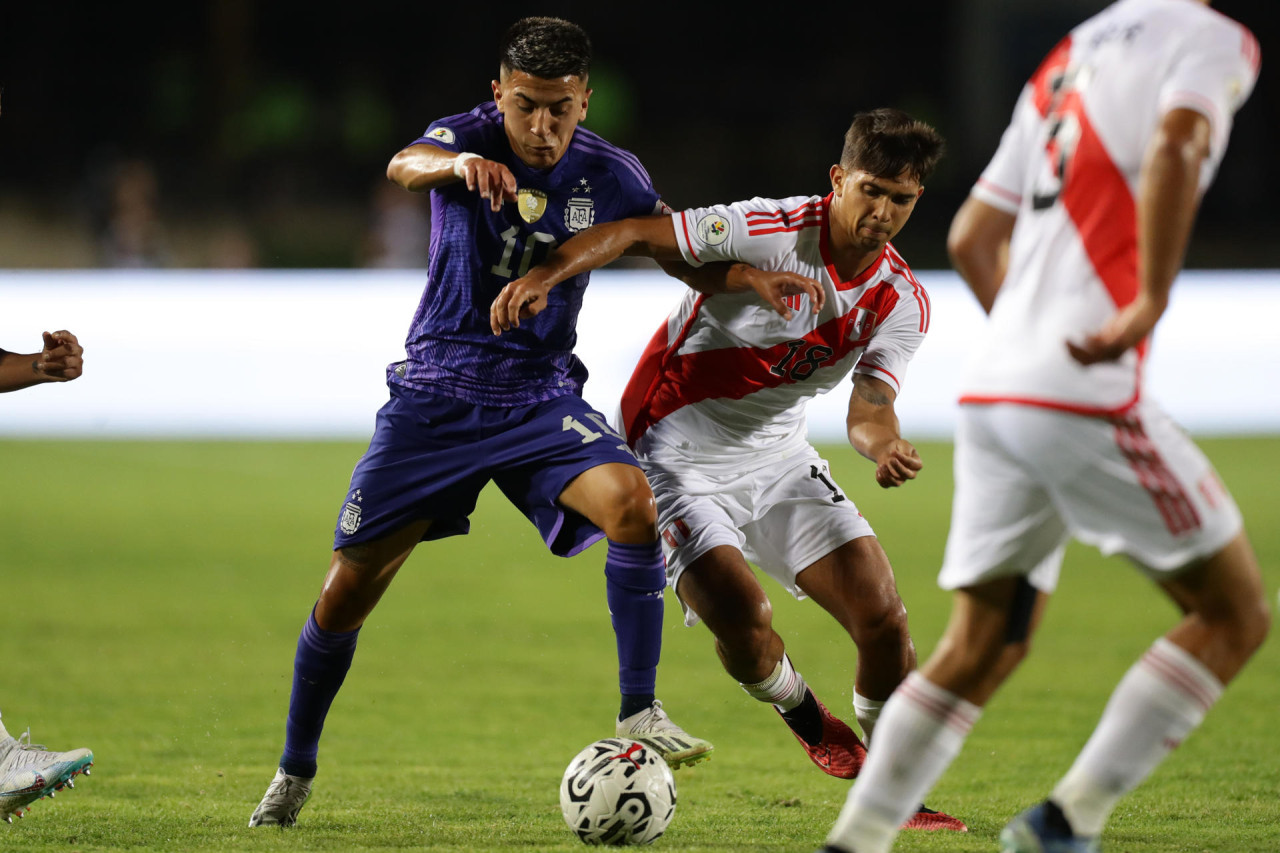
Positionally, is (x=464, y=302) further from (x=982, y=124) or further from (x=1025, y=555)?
(x=982, y=124)

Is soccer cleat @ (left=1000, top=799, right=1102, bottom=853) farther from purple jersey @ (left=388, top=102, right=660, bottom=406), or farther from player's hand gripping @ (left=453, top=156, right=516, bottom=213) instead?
purple jersey @ (left=388, top=102, right=660, bottom=406)

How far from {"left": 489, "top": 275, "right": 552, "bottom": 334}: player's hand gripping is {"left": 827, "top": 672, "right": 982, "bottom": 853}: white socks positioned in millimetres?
1744

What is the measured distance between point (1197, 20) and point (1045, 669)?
524cm

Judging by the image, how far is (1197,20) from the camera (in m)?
3.04

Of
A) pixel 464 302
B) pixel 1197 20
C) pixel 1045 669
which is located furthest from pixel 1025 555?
pixel 1045 669

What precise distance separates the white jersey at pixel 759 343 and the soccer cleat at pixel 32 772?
7.01 feet

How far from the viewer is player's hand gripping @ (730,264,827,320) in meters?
4.65

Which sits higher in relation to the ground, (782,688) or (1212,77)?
(1212,77)

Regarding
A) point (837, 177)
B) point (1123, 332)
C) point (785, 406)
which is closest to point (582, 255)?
point (837, 177)

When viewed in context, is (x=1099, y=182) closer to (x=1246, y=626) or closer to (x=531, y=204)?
(x=1246, y=626)

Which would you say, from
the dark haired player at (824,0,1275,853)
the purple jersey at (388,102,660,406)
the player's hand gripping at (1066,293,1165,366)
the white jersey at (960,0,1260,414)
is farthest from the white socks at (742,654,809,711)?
the player's hand gripping at (1066,293,1165,366)

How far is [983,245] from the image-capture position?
3.43 meters

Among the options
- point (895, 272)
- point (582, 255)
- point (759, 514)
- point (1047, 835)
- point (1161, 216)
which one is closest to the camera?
point (1161, 216)

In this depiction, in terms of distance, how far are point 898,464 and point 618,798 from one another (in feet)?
4.16
